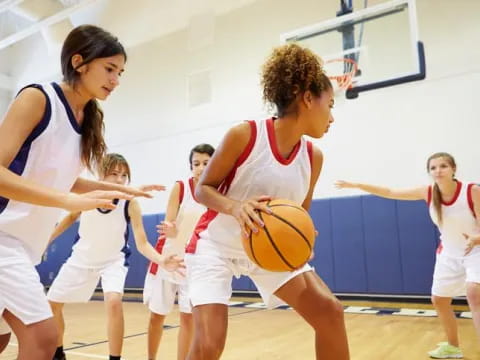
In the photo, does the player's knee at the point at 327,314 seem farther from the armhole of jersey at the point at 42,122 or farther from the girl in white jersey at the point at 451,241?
the girl in white jersey at the point at 451,241

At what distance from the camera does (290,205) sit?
5.37 feet

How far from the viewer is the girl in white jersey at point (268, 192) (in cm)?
168

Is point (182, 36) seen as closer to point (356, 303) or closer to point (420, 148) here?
point (420, 148)

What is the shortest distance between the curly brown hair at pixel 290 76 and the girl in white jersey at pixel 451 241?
1785 mm

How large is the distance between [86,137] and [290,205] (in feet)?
2.79

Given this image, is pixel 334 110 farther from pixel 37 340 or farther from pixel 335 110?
pixel 37 340

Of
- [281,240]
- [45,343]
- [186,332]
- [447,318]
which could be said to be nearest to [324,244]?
[447,318]

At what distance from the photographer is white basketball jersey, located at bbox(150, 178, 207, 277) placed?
3.18 m

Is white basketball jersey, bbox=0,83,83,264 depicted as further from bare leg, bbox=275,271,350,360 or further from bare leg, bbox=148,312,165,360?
bare leg, bbox=148,312,165,360

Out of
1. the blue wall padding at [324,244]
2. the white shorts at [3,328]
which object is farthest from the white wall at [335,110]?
the white shorts at [3,328]

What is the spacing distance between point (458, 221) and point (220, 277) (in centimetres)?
260

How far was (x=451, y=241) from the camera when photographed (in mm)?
3527

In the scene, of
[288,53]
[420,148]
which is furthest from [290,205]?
[420,148]

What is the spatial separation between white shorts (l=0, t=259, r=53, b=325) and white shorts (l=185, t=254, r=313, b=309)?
1.73ft
